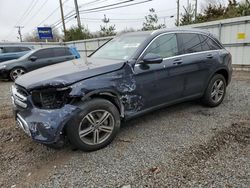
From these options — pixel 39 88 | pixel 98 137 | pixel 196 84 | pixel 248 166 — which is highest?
pixel 39 88

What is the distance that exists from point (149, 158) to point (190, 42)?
2.41m

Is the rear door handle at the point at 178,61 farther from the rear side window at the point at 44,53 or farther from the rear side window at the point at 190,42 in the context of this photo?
the rear side window at the point at 44,53

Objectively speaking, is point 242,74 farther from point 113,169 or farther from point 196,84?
point 113,169

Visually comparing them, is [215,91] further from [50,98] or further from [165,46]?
[50,98]

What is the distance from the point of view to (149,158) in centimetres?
260

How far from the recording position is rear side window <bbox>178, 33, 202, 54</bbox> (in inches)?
147

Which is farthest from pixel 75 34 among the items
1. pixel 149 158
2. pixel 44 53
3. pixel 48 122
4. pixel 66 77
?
pixel 149 158

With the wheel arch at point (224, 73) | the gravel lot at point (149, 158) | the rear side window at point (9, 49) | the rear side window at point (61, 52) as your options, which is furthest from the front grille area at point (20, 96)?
the rear side window at point (9, 49)

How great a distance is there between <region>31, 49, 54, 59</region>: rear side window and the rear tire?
24.9 feet

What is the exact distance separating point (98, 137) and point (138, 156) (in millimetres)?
623

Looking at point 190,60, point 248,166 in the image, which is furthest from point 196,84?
point 248,166

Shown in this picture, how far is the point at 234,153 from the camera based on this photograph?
2.64m

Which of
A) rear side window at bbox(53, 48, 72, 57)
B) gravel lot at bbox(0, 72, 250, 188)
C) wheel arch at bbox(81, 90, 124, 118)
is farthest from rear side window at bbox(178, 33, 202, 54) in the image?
rear side window at bbox(53, 48, 72, 57)

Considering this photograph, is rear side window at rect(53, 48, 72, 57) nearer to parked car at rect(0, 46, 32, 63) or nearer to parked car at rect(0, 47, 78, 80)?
parked car at rect(0, 47, 78, 80)
